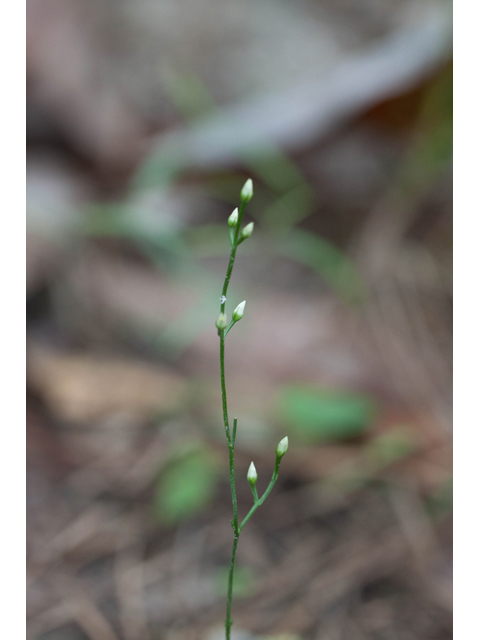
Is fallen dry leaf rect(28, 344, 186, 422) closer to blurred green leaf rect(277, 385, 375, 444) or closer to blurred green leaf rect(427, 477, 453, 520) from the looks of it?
blurred green leaf rect(277, 385, 375, 444)

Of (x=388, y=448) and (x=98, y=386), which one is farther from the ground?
(x=98, y=386)

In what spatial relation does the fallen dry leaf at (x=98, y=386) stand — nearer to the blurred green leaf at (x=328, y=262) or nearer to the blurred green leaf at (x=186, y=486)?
the blurred green leaf at (x=186, y=486)

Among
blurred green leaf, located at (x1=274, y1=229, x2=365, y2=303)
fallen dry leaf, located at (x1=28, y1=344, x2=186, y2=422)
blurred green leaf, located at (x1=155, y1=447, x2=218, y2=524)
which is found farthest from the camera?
blurred green leaf, located at (x1=274, y1=229, x2=365, y2=303)

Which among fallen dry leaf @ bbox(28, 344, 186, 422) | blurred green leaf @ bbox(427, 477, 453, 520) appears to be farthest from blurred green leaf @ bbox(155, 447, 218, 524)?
blurred green leaf @ bbox(427, 477, 453, 520)

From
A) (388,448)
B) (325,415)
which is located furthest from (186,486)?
(388,448)

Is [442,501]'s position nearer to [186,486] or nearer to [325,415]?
[325,415]

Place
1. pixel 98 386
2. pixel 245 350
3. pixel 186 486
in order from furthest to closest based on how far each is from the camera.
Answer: pixel 245 350 → pixel 98 386 → pixel 186 486

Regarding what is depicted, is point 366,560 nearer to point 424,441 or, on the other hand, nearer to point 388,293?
point 424,441

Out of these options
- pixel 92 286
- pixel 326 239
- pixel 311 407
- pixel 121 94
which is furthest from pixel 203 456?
pixel 121 94

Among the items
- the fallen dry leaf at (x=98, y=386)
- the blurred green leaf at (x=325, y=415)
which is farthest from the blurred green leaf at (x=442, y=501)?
the fallen dry leaf at (x=98, y=386)
